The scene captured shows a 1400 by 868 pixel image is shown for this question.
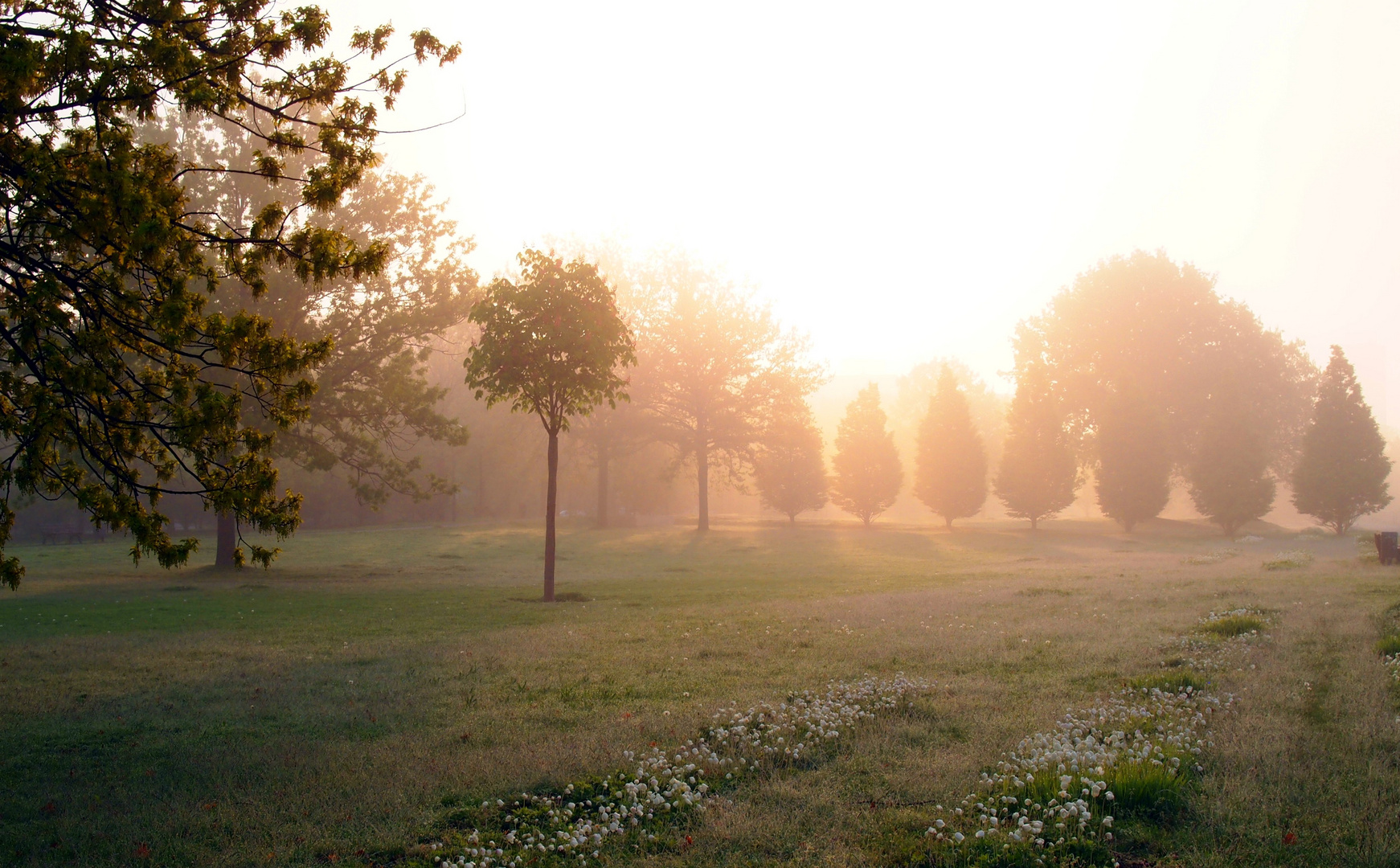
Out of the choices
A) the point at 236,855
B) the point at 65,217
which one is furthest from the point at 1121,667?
the point at 65,217

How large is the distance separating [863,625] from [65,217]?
1259 cm

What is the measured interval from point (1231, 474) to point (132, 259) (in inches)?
2305

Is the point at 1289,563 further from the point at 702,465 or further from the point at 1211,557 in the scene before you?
the point at 702,465

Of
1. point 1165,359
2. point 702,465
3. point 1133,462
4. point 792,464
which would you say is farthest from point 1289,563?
point 1165,359

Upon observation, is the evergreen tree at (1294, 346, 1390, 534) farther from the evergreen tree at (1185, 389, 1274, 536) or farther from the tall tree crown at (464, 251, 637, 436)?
the tall tree crown at (464, 251, 637, 436)

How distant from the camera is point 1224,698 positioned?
27.2 ft

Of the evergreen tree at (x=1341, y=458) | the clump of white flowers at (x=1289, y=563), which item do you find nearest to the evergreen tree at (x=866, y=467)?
the evergreen tree at (x=1341, y=458)

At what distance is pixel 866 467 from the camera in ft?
196

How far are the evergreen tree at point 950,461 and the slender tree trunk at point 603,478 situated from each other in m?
23.3

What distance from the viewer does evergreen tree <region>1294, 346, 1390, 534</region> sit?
48.3 m

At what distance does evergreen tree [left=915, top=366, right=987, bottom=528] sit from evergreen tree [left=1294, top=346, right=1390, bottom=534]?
19112mm

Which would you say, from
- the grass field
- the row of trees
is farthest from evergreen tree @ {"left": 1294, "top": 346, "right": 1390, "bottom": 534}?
the grass field

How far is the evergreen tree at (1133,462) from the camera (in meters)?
53.8

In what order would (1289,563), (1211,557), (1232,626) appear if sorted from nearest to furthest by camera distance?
(1232,626)
(1289,563)
(1211,557)
